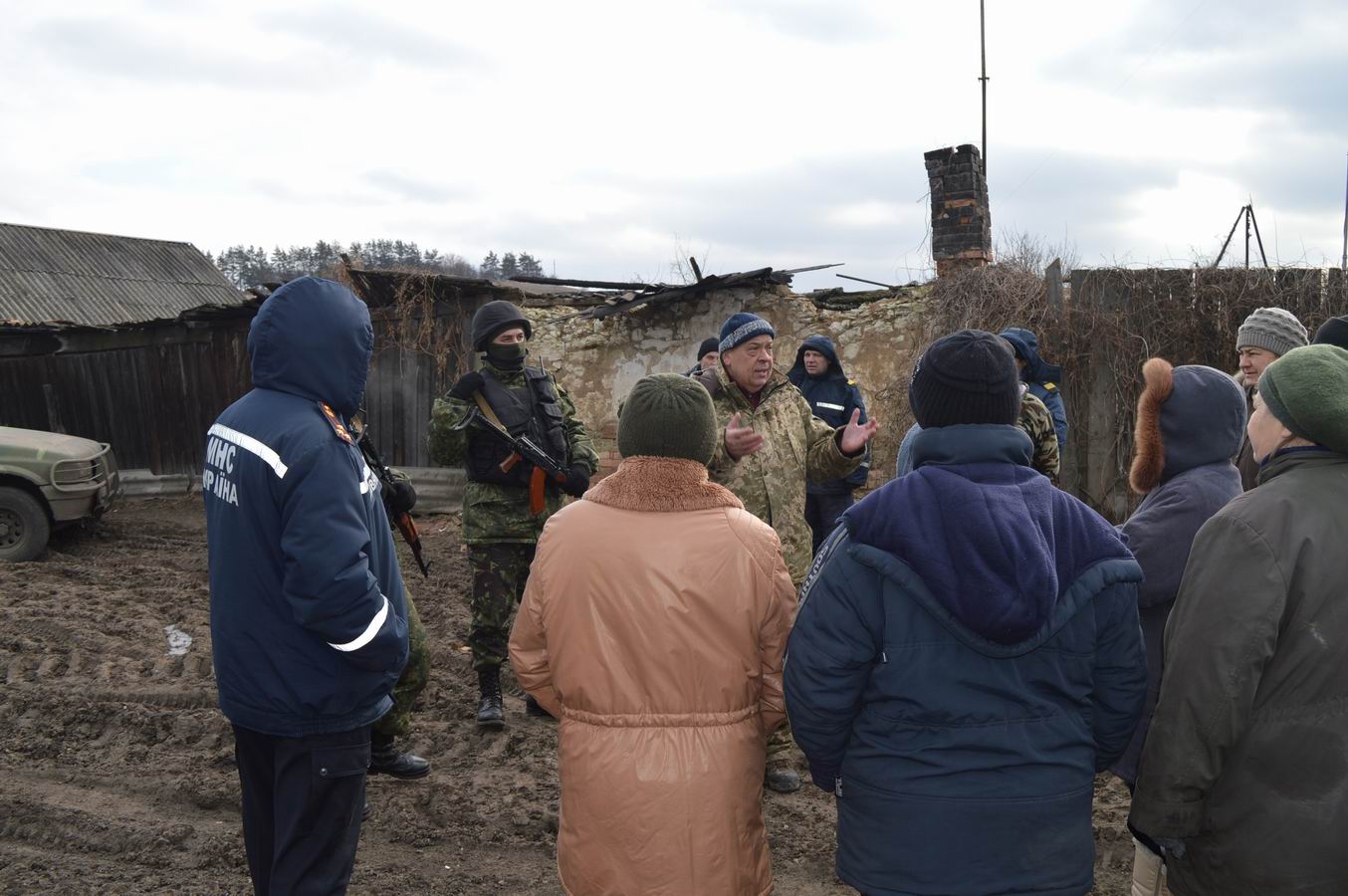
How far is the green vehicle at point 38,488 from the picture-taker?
28.8 ft

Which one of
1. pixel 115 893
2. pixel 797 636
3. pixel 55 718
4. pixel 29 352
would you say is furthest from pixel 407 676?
pixel 29 352

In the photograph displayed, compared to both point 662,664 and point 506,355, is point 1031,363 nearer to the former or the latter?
point 506,355

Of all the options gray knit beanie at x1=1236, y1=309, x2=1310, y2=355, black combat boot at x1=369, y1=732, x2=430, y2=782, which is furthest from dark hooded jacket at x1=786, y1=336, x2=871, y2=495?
black combat boot at x1=369, y1=732, x2=430, y2=782

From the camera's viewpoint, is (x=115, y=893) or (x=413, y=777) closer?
(x=115, y=893)

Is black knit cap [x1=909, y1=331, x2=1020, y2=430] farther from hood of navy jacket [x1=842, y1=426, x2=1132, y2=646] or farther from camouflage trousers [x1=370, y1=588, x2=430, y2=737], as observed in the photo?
camouflage trousers [x1=370, y1=588, x2=430, y2=737]

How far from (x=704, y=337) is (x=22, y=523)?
6499 mm

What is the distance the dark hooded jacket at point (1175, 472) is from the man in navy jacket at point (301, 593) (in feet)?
6.87

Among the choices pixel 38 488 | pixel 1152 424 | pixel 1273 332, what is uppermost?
pixel 1273 332

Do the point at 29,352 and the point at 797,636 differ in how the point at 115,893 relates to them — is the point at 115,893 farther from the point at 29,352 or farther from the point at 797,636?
the point at 29,352

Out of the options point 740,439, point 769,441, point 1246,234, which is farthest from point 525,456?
point 1246,234

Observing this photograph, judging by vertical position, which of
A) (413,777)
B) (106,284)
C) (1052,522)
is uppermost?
(106,284)

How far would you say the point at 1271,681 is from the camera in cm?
199

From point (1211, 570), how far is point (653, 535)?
46.2 inches

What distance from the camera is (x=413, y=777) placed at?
4250 mm
